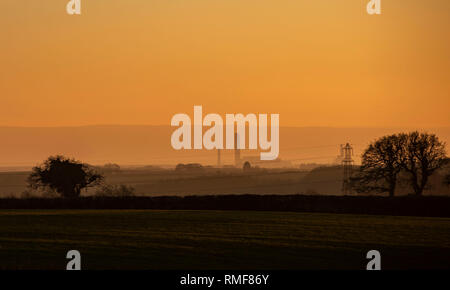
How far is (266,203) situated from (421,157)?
34.0 metres

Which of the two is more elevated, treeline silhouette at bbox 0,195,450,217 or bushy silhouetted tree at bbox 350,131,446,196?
bushy silhouetted tree at bbox 350,131,446,196

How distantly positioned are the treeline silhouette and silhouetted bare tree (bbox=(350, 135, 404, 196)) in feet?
66.6

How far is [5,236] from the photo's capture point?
146 ft

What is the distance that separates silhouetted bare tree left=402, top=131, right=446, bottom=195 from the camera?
3962 inches

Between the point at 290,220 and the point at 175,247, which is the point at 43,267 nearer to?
the point at 175,247

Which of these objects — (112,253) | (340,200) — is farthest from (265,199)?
(112,253)

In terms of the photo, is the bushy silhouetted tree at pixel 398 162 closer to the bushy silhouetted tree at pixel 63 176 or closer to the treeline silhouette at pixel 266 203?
the treeline silhouette at pixel 266 203

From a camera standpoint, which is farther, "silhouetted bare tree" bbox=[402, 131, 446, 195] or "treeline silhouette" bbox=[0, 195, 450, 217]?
"silhouetted bare tree" bbox=[402, 131, 446, 195]

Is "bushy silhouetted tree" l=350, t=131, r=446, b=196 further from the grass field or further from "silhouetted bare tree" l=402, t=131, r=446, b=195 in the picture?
the grass field

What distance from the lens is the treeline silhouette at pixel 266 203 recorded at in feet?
251

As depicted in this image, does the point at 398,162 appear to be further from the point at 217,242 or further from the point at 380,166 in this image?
the point at 217,242

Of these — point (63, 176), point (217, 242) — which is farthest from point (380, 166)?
point (217, 242)

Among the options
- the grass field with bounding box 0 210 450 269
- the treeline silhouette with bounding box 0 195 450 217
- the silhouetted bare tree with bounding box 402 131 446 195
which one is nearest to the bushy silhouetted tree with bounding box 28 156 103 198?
the treeline silhouette with bounding box 0 195 450 217
